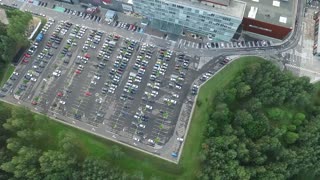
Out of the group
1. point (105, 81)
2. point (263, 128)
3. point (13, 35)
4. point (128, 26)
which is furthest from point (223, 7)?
point (13, 35)

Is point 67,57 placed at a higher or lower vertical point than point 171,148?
higher

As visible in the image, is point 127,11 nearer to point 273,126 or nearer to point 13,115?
point 13,115

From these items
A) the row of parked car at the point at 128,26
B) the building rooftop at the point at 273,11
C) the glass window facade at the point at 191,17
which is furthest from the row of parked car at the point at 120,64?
the building rooftop at the point at 273,11

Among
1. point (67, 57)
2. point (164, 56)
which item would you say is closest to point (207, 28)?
point (164, 56)

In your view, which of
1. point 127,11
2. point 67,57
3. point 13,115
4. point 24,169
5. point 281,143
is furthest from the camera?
point 127,11

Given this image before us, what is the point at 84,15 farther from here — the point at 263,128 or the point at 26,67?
the point at 263,128

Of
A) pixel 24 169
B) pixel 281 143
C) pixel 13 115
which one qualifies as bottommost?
pixel 24 169

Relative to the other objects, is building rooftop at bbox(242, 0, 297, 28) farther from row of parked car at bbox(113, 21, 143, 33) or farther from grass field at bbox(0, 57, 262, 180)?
row of parked car at bbox(113, 21, 143, 33)
